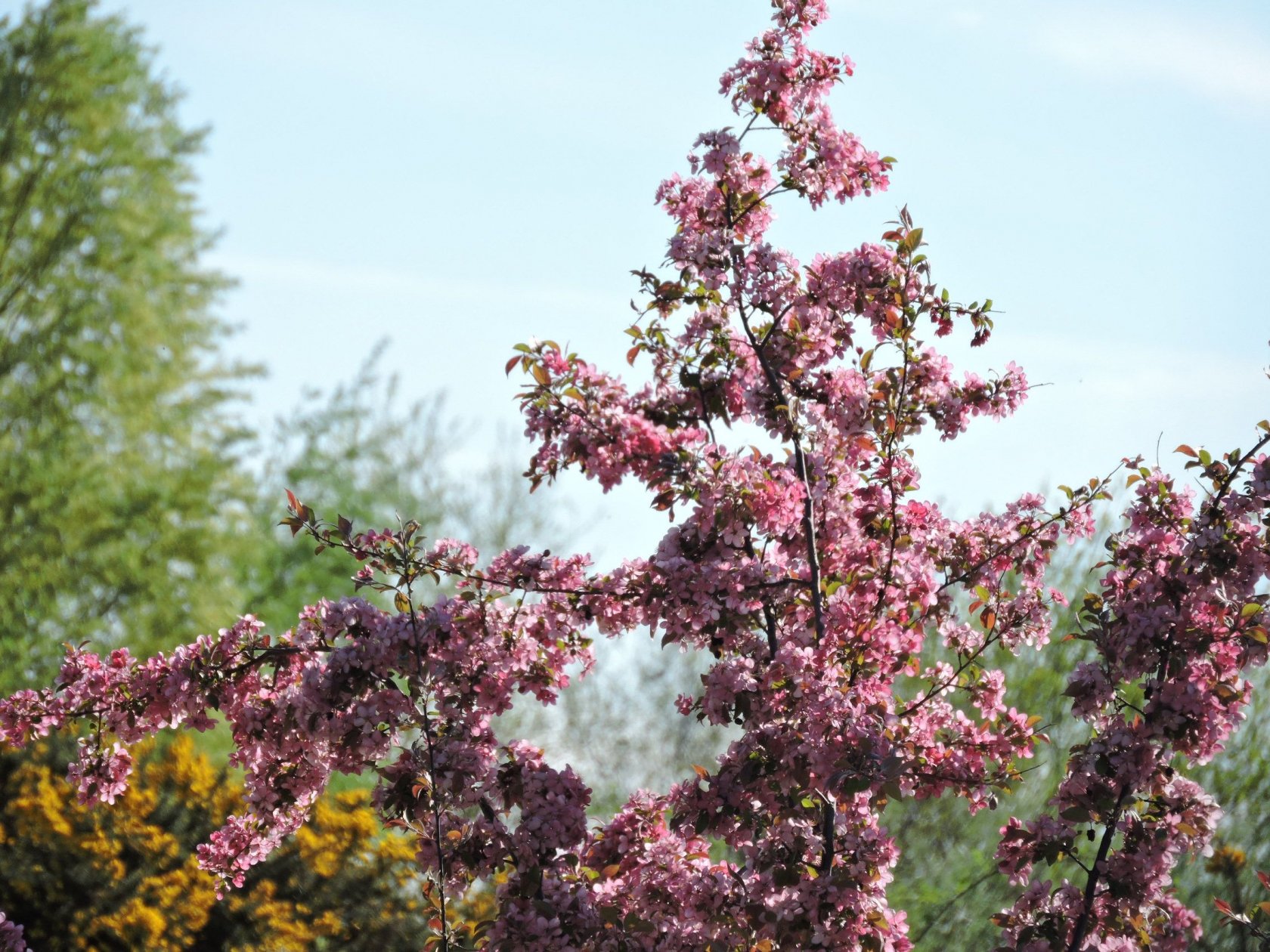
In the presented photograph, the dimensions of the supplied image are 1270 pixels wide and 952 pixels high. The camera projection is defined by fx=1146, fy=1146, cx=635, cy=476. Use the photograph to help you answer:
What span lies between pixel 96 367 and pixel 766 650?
8.85 meters

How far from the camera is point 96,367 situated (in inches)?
413

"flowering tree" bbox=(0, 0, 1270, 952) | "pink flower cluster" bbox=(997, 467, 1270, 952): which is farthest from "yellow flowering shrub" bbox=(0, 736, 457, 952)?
"pink flower cluster" bbox=(997, 467, 1270, 952)

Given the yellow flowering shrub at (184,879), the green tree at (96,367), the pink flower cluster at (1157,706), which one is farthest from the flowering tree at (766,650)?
the green tree at (96,367)

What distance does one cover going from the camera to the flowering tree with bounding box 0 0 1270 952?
3.27m

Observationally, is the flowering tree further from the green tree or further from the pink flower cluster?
Answer: the green tree

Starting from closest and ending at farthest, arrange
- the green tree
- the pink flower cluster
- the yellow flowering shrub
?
the pink flower cluster → the yellow flowering shrub → the green tree

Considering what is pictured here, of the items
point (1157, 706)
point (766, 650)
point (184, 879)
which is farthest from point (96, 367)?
point (1157, 706)

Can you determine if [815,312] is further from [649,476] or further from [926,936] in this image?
[926,936]

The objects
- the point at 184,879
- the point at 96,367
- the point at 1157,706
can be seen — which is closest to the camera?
the point at 1157,706

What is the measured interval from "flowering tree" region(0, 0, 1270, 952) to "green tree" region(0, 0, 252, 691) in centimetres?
704

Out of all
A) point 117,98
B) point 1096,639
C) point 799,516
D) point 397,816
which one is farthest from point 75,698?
point 117,98

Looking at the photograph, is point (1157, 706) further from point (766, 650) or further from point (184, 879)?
point (184, 879)

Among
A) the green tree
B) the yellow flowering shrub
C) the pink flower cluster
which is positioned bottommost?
the pink flower cluster

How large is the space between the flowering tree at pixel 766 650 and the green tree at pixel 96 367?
7.04 meters
